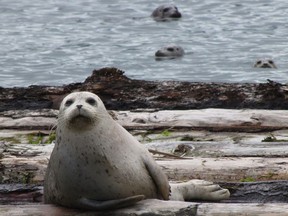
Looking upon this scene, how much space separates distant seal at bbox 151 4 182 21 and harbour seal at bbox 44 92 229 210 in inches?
684

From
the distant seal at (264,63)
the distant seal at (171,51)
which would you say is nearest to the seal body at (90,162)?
the distant seal at (264,63)

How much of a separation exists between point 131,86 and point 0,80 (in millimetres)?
8090

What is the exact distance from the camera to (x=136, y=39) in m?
21.3

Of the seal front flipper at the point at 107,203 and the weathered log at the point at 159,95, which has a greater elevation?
Result: the seal front flipper at the point at 107,203

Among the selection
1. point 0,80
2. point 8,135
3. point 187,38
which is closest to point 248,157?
point 8,135

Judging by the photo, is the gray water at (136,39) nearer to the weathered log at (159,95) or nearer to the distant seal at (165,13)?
the distant seal at (165,13)

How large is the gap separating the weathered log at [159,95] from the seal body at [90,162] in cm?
293

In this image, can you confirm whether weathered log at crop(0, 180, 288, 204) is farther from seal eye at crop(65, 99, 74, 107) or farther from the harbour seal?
seal eye at crop(65, 99, 74, 107)

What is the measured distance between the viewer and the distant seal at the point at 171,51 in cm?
1911

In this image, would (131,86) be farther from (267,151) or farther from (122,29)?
(122,29)

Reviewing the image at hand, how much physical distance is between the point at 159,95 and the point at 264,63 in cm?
853

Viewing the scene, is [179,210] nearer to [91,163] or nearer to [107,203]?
[107,203]

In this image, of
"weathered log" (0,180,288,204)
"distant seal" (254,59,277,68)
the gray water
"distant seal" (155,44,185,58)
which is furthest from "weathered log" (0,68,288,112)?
"distant seal" (155,44,185,58)

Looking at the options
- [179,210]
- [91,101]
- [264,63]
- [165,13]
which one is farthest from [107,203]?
[165,13]
